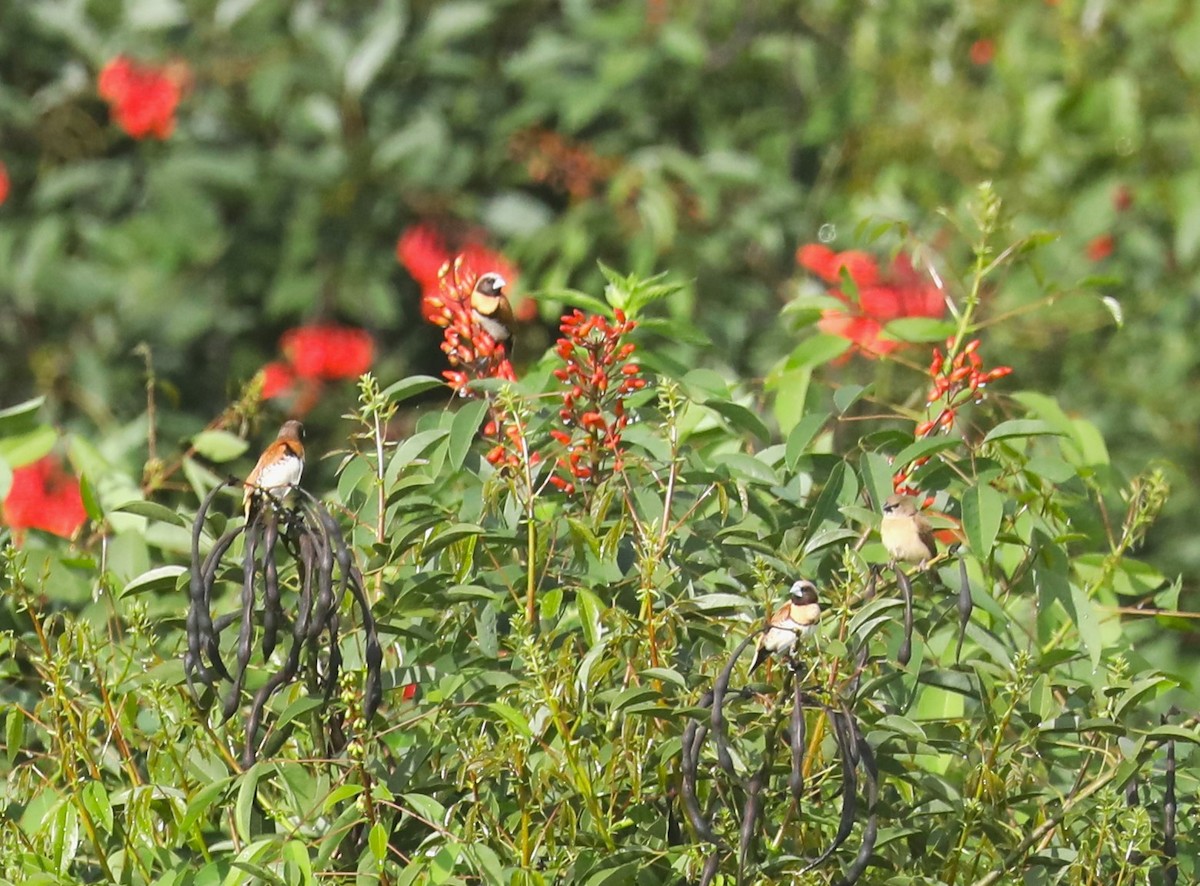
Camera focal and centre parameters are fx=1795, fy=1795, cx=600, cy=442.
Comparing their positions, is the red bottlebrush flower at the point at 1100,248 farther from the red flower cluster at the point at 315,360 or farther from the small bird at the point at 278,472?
the small bird at the point at 278,472

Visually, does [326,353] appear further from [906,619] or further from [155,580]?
[906,619]

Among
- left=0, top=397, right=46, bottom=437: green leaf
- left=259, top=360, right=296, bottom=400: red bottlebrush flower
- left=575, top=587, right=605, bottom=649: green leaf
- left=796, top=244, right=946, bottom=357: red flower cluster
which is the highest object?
left=575, top=587, right=605, bottom=649: green leaf

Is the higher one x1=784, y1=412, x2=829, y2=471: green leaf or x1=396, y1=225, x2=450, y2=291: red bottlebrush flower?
x1=784, y1=412, x2=829, y2=471: green leaf

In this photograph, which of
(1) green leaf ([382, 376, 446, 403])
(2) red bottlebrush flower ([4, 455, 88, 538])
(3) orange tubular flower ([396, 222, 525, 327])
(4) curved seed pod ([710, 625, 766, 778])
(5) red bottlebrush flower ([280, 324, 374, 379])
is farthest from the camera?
(5) red bottlebrush flower ([280, 324, 374, 379])

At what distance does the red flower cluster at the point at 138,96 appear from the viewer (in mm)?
4672

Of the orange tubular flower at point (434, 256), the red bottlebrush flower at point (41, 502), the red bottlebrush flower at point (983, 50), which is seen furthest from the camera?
the red bottlebrush flower at point (983, 50)

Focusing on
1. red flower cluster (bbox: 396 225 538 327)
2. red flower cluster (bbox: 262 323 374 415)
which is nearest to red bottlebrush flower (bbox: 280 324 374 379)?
red flower cluster (bbox: 262 323 374 415)

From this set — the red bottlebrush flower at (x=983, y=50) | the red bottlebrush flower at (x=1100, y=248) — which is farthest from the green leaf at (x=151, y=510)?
the red bottlebrush flower at (x=983, y=50)

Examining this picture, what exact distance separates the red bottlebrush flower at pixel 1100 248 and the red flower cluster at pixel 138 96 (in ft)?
8.51

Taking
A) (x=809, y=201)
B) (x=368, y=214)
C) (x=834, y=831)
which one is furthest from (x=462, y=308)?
(x=809, y=201)

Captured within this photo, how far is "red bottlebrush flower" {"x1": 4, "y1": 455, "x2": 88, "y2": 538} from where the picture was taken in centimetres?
357

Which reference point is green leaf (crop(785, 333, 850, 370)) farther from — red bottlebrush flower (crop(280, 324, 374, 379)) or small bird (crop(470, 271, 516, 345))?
red bottlebrush flower (crop(280, 324, 374, 379))

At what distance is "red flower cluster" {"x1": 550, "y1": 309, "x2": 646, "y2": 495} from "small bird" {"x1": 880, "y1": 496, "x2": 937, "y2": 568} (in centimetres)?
26

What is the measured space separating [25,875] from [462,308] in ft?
2.27
